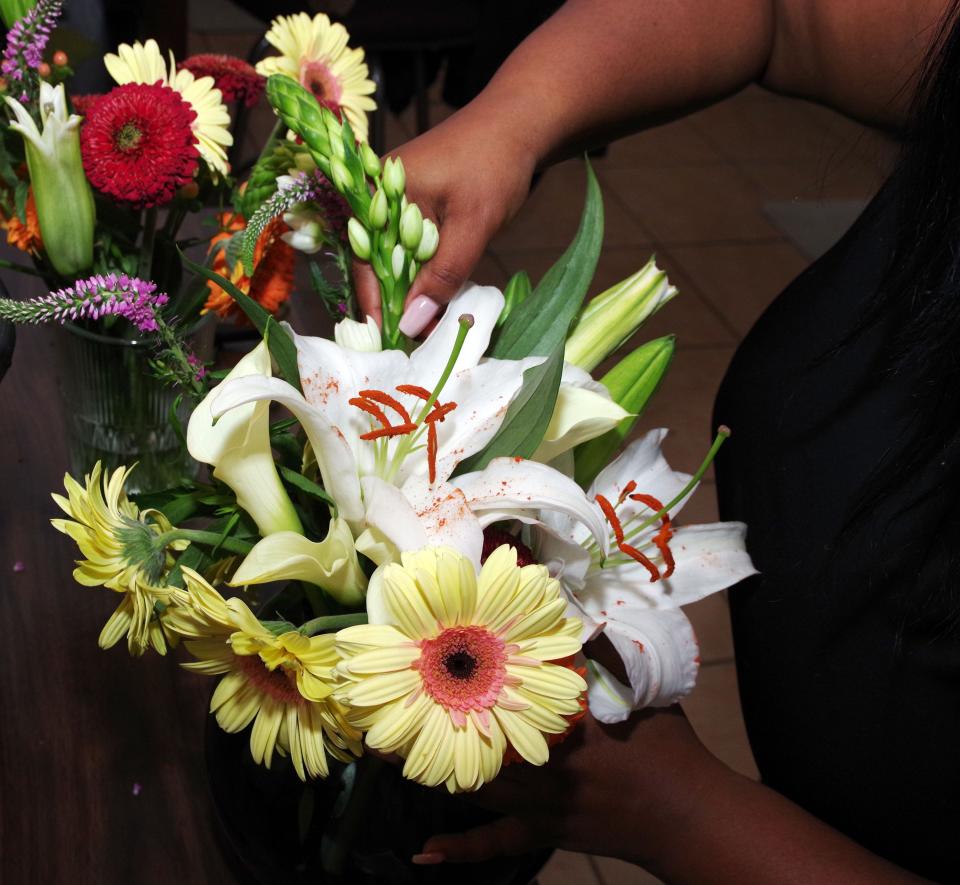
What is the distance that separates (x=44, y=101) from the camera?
26.1 inches

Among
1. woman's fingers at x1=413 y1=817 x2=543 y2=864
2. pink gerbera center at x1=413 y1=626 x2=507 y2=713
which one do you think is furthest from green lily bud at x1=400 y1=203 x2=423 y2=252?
woman's fingers at x1=413 y1=817 x2=543 y2=864

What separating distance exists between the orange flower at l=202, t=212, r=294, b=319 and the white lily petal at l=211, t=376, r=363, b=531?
29cm

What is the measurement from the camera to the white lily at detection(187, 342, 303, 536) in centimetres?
50

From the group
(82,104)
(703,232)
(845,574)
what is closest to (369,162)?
(82,104)

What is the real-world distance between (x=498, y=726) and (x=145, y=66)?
1.84 ft

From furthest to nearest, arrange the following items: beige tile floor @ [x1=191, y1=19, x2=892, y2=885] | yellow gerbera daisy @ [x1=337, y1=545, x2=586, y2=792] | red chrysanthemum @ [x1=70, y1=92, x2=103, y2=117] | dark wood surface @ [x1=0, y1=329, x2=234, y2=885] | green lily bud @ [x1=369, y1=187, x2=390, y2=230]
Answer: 1. beige tile floor @ [x1=191, y1=19, x2=892, y2=885]
2. red chrysanthemum @ [x1=70, y1=92, x2=103, y2=117]
3. dark wood surface @ [x1=0, y1=329, x2=234, y2=885]
4. green lily bud @ [x1=369, y1=187, x2=390, y2=230]
5. yellow gerbera daisy @ [x1=337, y1=545, x2=586, y2=792]

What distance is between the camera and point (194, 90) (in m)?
0.77

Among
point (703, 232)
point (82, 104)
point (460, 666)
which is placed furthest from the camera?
point (703, 232)

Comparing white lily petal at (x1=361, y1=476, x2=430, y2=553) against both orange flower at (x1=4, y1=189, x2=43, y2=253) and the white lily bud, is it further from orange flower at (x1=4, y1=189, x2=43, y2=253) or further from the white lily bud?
orange flower at (x1=4, y1=189, x2=43, y2=253)

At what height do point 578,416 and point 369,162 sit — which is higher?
point 369,162

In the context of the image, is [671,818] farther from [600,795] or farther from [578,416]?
[578,416]

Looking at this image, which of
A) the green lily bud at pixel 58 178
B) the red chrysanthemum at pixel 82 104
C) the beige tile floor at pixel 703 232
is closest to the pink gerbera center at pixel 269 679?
the green lily bud at pixel 58 178

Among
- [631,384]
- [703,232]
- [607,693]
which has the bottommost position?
[703,232]

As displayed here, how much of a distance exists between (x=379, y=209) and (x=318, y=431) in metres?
0.12
